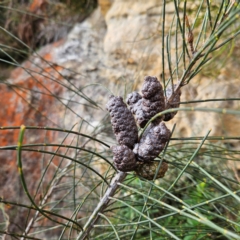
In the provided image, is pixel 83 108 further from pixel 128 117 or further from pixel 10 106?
pixel 128 117

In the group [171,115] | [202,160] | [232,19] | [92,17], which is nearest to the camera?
[232,19]

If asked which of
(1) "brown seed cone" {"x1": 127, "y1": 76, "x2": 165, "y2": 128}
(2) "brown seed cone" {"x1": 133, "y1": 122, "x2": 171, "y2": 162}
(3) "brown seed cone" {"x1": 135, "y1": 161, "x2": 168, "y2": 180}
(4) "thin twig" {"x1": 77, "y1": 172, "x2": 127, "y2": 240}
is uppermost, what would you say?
(1) "brown seed cone" {"x1": 127, "y1": 76, "x2": 165, "y2": 128}

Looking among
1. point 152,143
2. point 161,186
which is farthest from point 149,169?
point 161,186

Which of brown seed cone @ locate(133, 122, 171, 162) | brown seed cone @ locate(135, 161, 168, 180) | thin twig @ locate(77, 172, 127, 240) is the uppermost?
brown seed cone @ locate(133, 122, 171, 162)

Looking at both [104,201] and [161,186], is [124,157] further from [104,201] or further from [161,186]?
[161,186]

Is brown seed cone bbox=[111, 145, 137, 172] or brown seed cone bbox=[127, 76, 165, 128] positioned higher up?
brown seed cone bbox=[127, 76, 165, 128]

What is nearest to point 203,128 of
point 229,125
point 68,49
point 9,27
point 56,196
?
point 229,125
